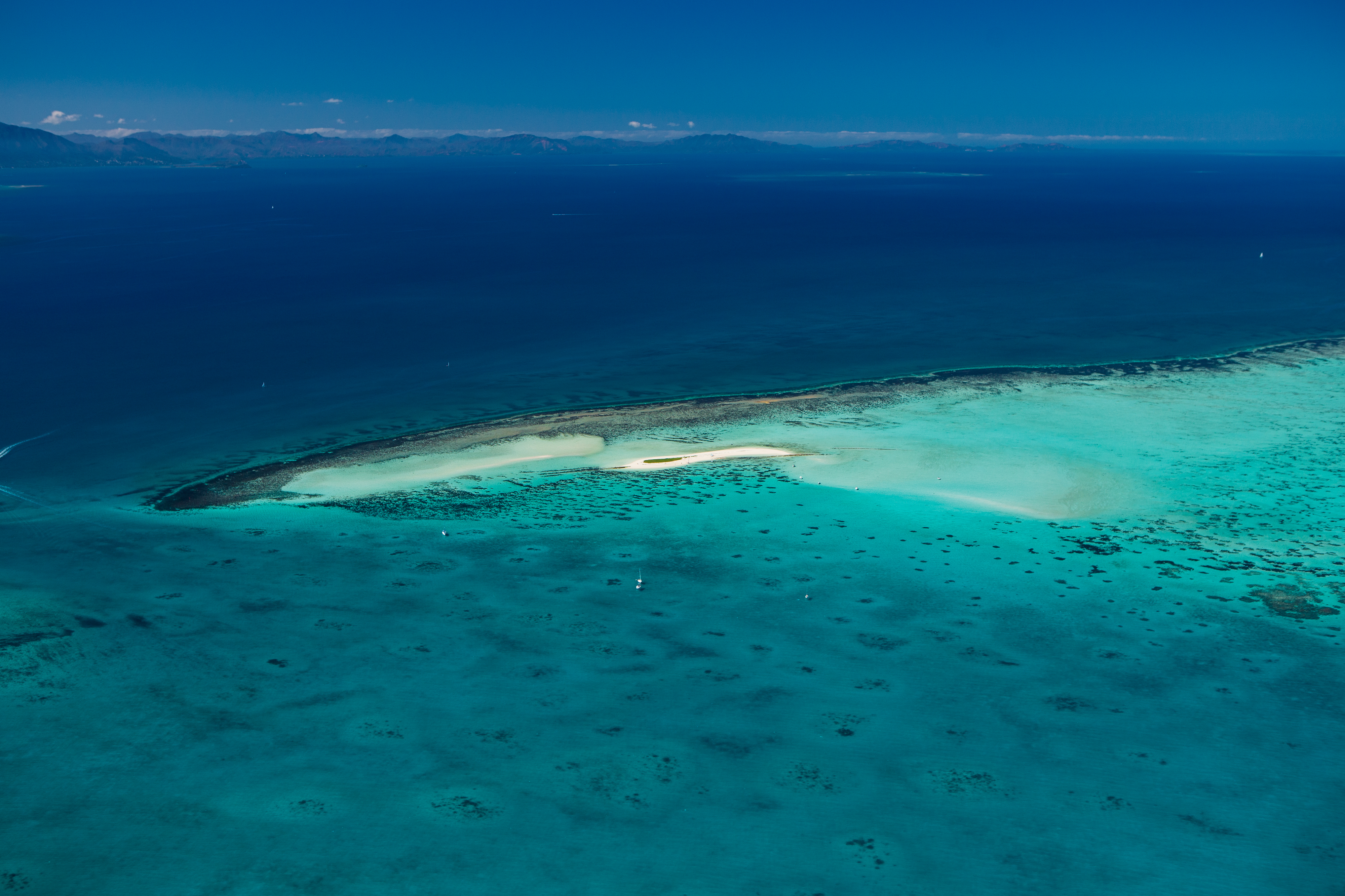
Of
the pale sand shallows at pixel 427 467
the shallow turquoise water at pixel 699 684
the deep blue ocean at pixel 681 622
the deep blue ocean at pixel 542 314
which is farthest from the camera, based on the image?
the deep blue ocean at pixel 542 314

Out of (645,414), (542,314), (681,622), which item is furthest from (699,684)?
(542,314)

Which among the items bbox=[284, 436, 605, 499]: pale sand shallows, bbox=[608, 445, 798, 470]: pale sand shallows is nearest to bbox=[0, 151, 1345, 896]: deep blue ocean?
bbox=[284, 436, 605, 499]: pale sand shallows

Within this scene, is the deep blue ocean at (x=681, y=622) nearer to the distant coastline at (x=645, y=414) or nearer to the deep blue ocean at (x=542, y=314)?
the distant coastline at (x=645, y=414)

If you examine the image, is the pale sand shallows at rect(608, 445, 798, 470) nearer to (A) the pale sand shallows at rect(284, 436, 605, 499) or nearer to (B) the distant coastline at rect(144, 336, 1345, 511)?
(A) the pale sand shallows at rect(284, 436, 605, 499)

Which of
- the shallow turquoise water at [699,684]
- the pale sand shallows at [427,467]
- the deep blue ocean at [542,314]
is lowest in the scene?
the shallow turquoise water at [699,684]

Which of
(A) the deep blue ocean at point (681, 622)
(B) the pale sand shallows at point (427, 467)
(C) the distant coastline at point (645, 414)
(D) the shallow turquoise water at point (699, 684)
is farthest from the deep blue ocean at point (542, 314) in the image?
(D) the shallow turquoise water at point (699, 684)

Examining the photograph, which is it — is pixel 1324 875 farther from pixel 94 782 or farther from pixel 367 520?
pixel 367 520

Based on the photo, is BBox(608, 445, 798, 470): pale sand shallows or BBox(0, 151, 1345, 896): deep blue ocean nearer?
BBox(0, 151, 1345, 896): deep blue ocean

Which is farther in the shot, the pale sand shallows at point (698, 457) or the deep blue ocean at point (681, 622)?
the pale sand shallows at point (698, 457)
